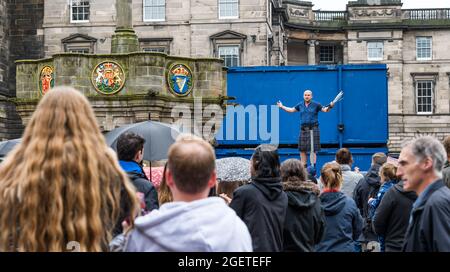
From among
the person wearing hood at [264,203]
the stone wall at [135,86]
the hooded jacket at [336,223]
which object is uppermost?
the stone wall at [135,86]

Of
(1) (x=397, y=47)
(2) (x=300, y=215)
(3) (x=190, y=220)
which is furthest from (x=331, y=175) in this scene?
(1) (x=397, y=47)

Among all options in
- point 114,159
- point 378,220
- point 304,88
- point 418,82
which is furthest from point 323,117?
point 418,82

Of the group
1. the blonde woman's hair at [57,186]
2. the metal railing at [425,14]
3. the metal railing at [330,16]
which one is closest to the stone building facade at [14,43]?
the blonde woman's hair at [57,186]

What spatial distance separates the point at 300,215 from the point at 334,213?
118cm

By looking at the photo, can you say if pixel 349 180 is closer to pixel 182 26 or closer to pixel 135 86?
pixel 135 86

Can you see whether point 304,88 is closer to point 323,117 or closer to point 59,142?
point 323,117

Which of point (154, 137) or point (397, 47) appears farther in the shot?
point (397, 47)

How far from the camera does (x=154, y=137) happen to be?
9.91 meters

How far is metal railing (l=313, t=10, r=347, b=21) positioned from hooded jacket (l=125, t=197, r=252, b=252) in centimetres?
5100

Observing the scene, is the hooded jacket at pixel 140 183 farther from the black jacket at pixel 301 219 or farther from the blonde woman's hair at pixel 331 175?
the blonde woman's hair at pixel 331 175

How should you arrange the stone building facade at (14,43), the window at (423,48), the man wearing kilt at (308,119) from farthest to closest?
1. the window at (423,48)
2. the stone building facade at (14,43)
3. the man wearing kilt at (308,119)

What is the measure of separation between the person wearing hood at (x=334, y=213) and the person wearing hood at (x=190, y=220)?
144 inches

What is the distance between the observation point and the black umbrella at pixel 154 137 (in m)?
9.73

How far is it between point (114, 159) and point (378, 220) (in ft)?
11.6
